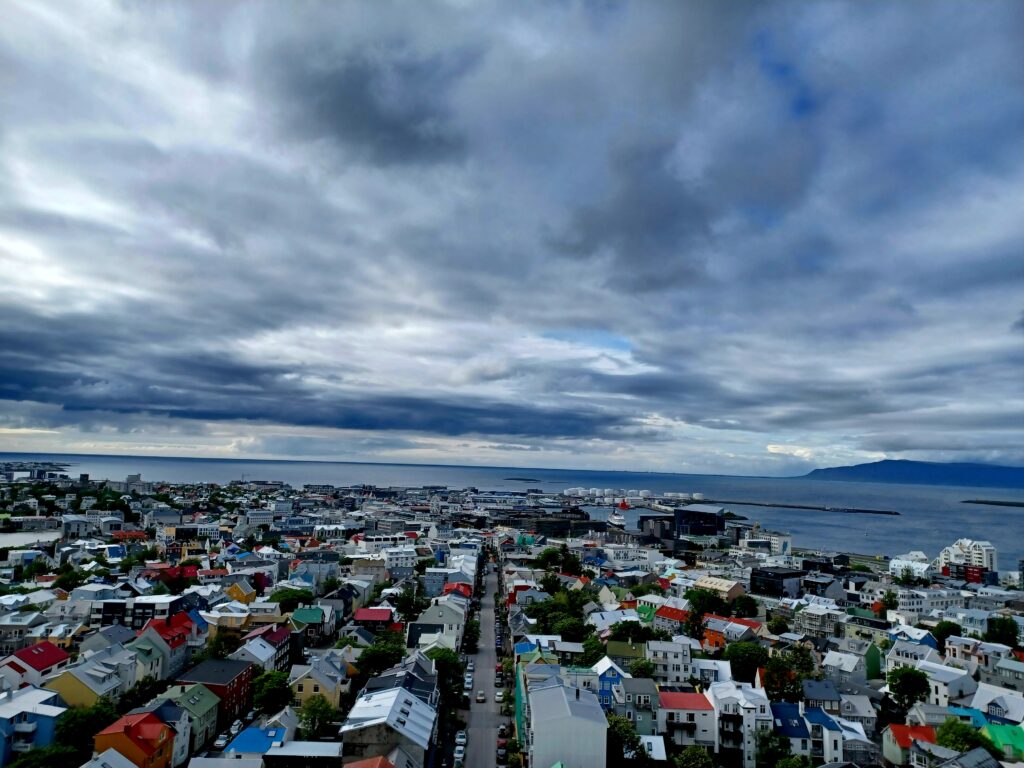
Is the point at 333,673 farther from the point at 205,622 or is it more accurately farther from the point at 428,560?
the point at 428,560

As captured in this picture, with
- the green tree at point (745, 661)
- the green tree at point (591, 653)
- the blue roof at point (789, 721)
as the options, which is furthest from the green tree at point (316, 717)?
the green tree at point (745, 661)

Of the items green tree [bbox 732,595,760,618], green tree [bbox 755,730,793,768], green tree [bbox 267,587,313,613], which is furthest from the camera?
green tree [bbox 732,595,760,618]

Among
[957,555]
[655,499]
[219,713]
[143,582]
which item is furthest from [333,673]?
[655,499]

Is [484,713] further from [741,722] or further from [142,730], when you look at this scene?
[142,730]

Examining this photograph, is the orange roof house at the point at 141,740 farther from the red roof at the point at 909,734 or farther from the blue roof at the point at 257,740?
the red roof at the point at 909,734

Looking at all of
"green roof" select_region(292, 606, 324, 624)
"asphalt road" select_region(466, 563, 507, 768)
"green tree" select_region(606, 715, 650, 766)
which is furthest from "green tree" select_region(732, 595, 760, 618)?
"green roof" select_region(292, 606, 324, 624)

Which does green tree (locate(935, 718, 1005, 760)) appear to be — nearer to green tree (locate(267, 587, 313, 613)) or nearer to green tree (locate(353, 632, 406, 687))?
green tree (locate(353, 632, 406, 687))

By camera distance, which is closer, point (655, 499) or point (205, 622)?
point (205, 622)
